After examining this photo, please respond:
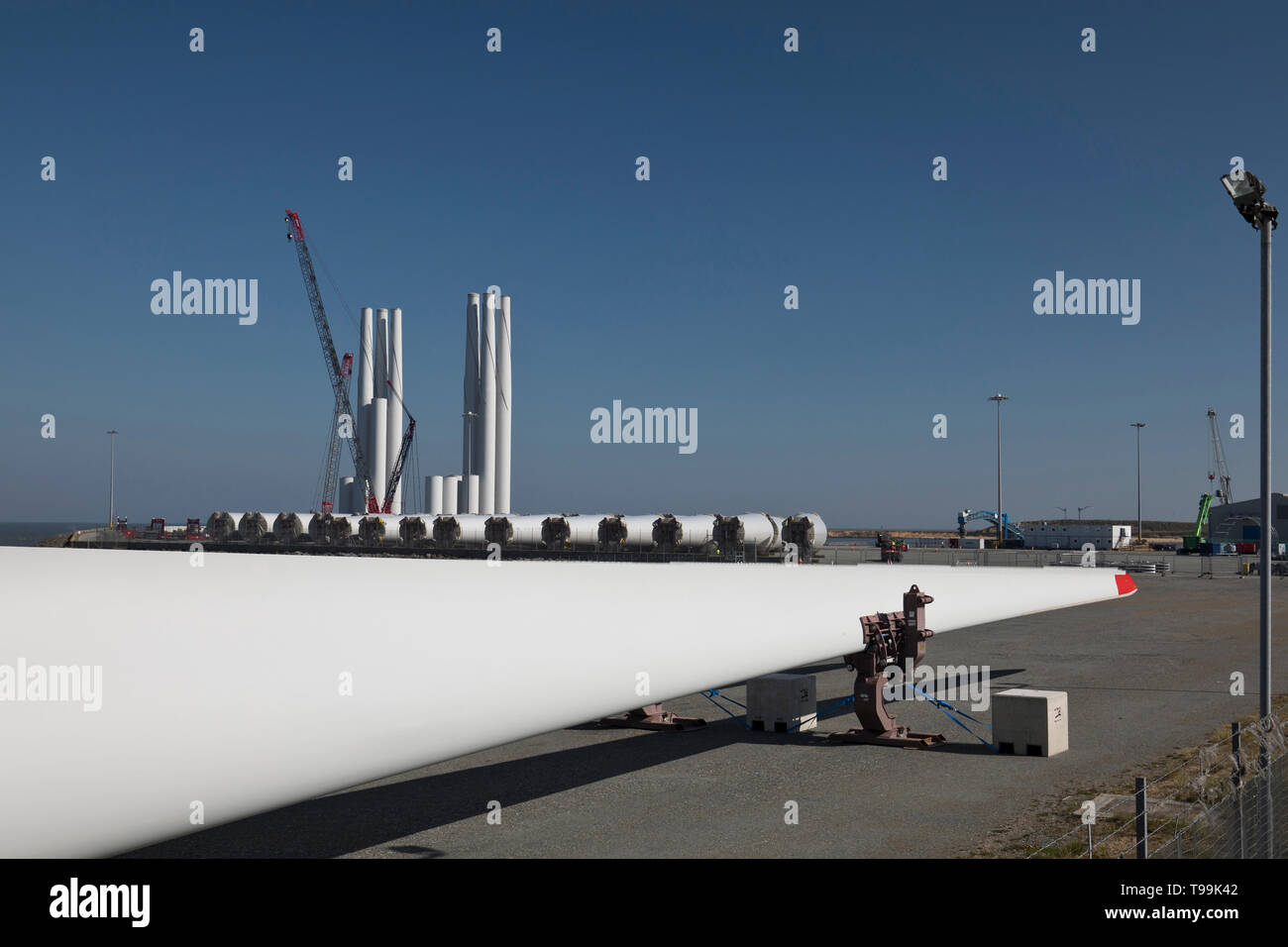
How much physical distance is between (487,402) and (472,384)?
7.34 ft

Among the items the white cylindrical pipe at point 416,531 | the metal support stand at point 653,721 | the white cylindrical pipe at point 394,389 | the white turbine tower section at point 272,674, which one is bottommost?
the metal support stand at point 653,721

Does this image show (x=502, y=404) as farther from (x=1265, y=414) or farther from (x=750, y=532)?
(x=1265, y=414)

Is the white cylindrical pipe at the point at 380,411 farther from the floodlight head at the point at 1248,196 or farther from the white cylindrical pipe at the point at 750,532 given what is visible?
the floodlight head at the point at 1248,196

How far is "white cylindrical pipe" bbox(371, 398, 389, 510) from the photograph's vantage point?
91625 mm

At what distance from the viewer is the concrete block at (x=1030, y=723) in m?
16.2

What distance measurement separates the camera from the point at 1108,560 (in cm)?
7494

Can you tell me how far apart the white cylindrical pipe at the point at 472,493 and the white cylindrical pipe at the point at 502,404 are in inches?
83.8

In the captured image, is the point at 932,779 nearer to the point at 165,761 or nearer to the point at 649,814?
the point at 649,814

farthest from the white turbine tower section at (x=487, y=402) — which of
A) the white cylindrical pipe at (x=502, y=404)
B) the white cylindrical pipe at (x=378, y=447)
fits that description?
the white cylindrical pipe at (x=378, y=447)

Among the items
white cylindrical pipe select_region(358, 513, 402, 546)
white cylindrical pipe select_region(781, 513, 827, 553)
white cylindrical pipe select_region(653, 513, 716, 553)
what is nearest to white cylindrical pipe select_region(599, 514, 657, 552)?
white cylindrical pipe select_region(653, 513, 716, 553)

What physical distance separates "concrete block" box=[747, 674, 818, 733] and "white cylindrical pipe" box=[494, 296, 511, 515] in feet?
222

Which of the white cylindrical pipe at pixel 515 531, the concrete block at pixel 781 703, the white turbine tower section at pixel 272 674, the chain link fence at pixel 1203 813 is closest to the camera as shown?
the white turbine tower section at pixel 272 674

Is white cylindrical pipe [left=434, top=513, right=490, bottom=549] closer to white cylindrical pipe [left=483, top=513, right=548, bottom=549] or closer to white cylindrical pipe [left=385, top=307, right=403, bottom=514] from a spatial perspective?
white cylindrical pipe [left=483, top=513, right=548, bottom=549]
